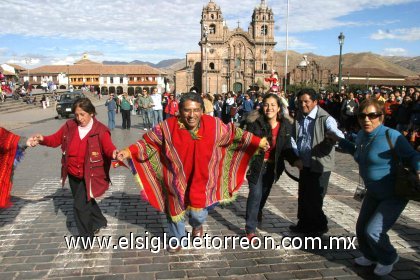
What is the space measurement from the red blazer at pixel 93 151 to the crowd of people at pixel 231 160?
1 cm

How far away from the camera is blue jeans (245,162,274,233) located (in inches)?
189

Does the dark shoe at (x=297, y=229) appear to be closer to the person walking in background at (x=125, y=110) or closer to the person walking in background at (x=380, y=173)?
the person walking in background at (x=380, y=173)

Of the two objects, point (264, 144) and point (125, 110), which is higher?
point (264, 144)

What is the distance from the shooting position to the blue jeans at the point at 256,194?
189 inches

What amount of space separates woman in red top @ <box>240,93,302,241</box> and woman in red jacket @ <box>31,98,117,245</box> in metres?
1.70

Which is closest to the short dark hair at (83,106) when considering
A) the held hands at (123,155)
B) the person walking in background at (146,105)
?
the held hands at (123,155)

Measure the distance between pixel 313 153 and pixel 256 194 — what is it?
86cm

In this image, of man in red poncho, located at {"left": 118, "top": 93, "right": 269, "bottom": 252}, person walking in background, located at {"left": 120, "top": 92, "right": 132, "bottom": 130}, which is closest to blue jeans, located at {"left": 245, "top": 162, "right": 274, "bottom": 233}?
man in red poncho, located at {"left": 118, "top": 93, "right": 269, "bottom": 252}

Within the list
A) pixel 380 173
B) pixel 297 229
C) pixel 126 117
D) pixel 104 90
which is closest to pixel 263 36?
pixel 104 90

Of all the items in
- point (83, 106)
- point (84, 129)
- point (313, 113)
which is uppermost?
point (83, 106)

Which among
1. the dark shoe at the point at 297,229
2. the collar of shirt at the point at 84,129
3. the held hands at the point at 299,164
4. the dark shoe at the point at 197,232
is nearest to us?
the collar of shirt at the point at 84,129

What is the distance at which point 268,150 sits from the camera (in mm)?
4801

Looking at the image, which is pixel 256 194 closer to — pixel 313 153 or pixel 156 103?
pixel 313 153

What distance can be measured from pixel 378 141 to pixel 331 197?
135 inches
